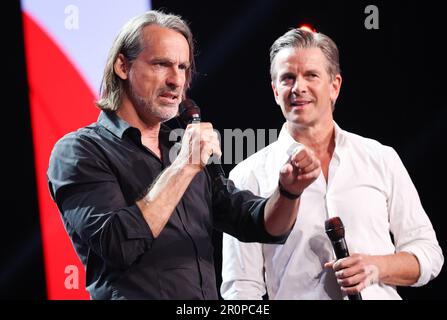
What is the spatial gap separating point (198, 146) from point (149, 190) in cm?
19

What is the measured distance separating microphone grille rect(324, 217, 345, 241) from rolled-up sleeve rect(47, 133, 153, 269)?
0.60m

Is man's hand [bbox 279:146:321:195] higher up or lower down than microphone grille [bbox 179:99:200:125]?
lower down

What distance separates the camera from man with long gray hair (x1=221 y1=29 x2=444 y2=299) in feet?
6.64

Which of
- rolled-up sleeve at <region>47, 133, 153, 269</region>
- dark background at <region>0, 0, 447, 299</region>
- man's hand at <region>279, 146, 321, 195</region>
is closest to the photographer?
rolled-up sleeve at <region>47, 133, 153, 269</region>

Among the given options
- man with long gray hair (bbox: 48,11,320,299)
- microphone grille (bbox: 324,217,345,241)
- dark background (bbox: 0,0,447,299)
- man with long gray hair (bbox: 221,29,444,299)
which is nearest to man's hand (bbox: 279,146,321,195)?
man with long gray hair (bbox: 48,11,320,299)

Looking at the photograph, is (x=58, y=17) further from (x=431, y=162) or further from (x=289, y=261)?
(x=431, y=162)

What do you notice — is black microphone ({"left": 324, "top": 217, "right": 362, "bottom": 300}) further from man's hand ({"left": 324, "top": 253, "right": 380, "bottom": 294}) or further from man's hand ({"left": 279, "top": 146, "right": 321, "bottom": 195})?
man's hand ({"left": 279, "top": 146, "right": 321, "bottom": 195})

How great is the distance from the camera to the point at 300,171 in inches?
64.1

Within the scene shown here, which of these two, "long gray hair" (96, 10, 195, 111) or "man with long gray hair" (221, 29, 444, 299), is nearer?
"long gray hair" (96, 10, 195, 111)

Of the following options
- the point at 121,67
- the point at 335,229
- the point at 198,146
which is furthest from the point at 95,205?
the point at 335,229

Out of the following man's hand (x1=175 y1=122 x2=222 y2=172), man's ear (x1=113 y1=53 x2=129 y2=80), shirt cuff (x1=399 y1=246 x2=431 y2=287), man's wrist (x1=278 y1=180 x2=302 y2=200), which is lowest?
shirt cuff (x1=399 y1=246 x2=431 y2=287)

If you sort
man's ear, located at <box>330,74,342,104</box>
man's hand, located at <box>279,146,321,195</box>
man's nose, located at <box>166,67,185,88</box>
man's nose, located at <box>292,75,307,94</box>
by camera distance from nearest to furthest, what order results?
man's hand, located at <box>279,146,321,195</box>
man's nose, located at <box>166,67,185,88</box>
man's nose, located at <box>292,75,307,94</box>
man's ear, located at <box>330,74,342,104</box>
